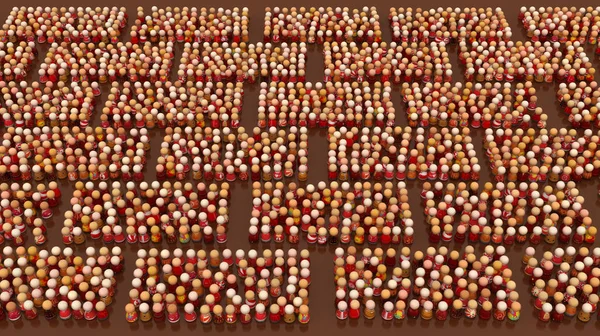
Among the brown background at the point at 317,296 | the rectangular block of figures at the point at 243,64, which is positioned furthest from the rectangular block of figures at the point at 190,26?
the brown background at the point at 317,296

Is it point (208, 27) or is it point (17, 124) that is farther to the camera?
point (208, 27)

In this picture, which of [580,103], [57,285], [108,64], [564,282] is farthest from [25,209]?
[580,103]

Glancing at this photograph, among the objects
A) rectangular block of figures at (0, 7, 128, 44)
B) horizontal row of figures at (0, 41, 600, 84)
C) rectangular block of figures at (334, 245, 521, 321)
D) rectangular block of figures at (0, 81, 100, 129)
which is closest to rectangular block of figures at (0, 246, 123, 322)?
rectangular block of figures at (0, 81, 100, 129)

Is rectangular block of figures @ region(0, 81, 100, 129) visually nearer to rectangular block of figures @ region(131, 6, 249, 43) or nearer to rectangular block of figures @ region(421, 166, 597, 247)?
rectangular block of figures @ region(131, 6, 249, 43)

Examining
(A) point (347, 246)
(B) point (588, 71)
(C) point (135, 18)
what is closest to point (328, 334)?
(A) point (347, 246)

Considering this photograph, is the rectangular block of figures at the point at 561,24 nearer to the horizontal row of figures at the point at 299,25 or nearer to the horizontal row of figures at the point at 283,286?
the horizontal row of figures at the point at 299,25

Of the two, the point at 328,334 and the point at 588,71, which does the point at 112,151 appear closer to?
the point at 328,334

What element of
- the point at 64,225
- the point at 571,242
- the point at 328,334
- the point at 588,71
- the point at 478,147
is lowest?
the point at 328,334
